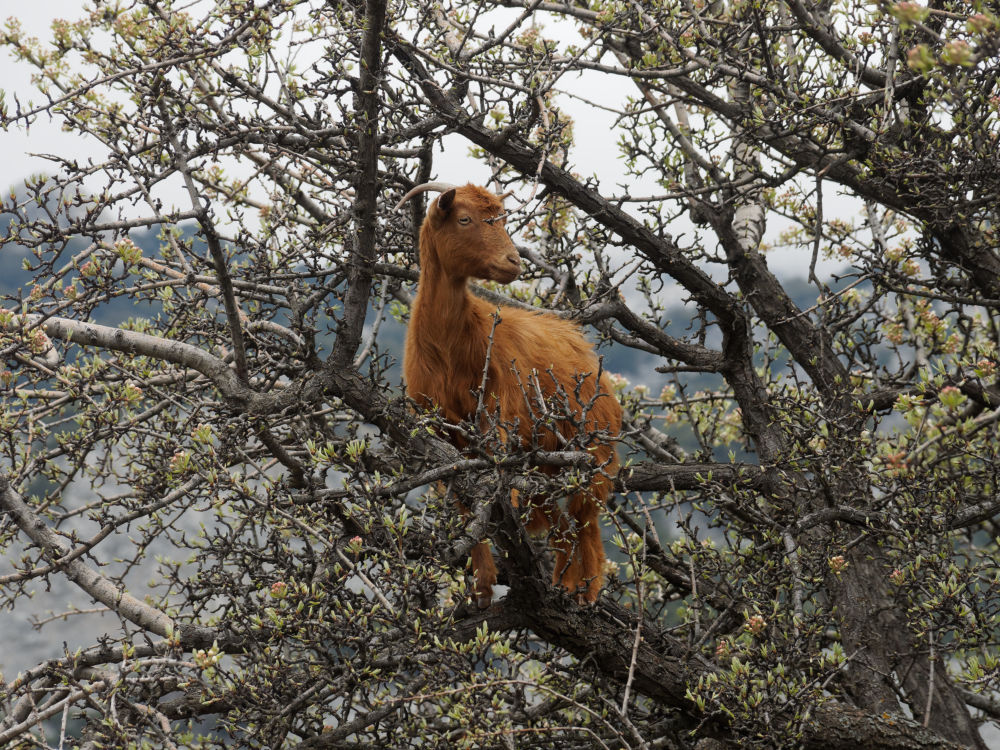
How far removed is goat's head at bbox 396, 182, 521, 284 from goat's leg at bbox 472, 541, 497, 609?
1.70m

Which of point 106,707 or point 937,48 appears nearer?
point 106,707

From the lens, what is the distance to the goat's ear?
17.7 feet

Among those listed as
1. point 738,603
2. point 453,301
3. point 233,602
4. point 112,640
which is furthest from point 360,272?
point 738,603

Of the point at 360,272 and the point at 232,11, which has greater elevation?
the point at 232,11

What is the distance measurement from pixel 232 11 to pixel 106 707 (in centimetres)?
347

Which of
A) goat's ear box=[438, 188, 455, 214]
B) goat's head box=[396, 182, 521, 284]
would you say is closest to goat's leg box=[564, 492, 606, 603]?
goat's head box=[396, 182, 521, 284]

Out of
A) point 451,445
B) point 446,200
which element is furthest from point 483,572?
point 446,200

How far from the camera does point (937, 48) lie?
5.91 meters

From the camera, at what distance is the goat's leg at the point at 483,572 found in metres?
5.29

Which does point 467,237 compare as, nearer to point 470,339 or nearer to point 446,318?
point 446,318

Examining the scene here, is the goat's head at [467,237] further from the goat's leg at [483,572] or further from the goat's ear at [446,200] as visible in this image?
the goat's leg at [483,572]

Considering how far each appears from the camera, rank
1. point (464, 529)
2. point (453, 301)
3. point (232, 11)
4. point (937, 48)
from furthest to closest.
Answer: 1. point (937, 48)
2. point (453, 301)
3. point (232, 11)
4. point (464, 529)

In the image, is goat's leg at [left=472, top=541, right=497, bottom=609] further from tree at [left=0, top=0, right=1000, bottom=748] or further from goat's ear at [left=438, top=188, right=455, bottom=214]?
goat's ear at [left=438, top=188, right=455, bottom=214]

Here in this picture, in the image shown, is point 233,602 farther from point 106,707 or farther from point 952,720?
point 952,720
